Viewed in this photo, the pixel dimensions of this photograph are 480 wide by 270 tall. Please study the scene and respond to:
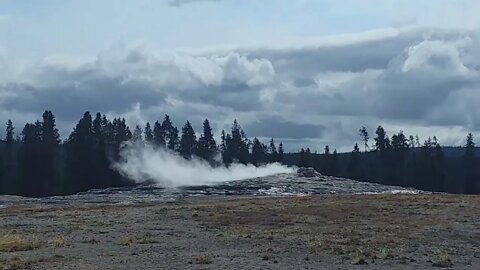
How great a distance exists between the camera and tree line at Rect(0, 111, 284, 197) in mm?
113312

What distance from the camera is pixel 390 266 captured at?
2723 centimetres

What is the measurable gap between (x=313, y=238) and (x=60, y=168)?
8931 centimetres

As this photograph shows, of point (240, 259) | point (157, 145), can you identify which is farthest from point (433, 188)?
point (240, 259)

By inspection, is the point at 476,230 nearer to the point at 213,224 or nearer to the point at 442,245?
the point at 442,245

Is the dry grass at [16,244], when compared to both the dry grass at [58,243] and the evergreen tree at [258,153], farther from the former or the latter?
the evergreen tree at [258,153]

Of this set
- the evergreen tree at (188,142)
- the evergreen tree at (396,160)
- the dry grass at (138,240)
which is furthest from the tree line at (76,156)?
the dry grass at (138,240)

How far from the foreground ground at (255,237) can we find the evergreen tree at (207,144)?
8145 centimetres

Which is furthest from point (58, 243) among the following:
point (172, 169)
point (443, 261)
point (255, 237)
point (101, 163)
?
point (101, 163)

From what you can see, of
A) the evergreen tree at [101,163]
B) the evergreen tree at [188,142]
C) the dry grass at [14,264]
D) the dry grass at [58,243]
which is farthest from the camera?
the evergreen tree at [188,142]

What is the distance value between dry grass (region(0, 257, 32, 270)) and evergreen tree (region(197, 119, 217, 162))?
111275 millimetres

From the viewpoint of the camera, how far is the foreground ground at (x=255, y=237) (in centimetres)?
2819

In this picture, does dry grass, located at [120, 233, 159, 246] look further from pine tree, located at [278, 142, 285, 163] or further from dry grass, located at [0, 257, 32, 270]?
pine tree, located at [278, 142, 285, 163]

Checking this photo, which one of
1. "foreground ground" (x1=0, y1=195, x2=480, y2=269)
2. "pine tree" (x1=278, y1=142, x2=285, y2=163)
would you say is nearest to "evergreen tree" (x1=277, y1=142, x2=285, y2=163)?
"pine tree" (x1=278, y1=142, x2=285, y2=163)

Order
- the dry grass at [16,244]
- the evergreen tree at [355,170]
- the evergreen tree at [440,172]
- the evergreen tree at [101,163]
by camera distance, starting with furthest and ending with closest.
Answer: the evergreen tree at [355,170]
the evergreen tree at [440,172]
the evergreen tree at [101,163]
the dry grass at [16,244]
